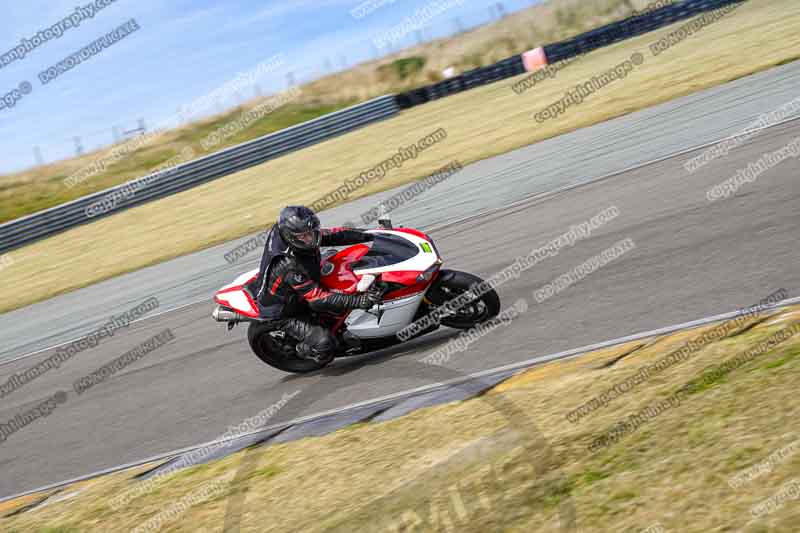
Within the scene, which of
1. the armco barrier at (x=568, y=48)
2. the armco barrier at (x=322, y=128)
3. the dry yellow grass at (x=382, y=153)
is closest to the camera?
the dry yellow grass at (x=382, y=153)

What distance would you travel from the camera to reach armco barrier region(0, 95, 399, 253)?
2823cm

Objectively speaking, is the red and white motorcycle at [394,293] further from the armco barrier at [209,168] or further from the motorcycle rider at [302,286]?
the armco barrier at [209,168]

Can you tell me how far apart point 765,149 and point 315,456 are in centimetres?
748

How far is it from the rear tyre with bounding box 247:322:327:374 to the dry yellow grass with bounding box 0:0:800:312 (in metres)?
10.4

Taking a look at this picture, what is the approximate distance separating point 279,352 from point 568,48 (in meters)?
31.3

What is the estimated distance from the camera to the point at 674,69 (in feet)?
74.4

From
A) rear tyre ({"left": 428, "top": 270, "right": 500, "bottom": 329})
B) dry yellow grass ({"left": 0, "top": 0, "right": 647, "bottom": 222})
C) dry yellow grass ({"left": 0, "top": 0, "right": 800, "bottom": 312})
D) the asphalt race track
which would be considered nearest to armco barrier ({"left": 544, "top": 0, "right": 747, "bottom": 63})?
dry yellow grass ({"left": 0, "top": 0, "right": 800, "bottom": 312})

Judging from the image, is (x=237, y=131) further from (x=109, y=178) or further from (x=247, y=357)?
(x=247, y=357)

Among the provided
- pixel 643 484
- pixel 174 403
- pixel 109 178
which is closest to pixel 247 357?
pixel 174 403

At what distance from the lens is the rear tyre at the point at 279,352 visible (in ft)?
26.4

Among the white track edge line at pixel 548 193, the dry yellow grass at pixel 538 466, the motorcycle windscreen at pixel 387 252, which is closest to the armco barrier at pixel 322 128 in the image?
the white track edge line at pixel 548 193

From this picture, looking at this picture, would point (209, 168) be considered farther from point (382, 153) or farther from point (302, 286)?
point (302, 286)

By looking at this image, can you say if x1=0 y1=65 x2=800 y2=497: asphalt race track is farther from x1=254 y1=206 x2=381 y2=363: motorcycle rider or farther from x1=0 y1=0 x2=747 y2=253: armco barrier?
x1=0 y1=0 x2=747 y2=253: armco barrier

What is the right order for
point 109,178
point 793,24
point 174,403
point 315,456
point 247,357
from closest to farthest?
point 315,456
point 174,403
point 247,357
point 793,24
point 109,178
